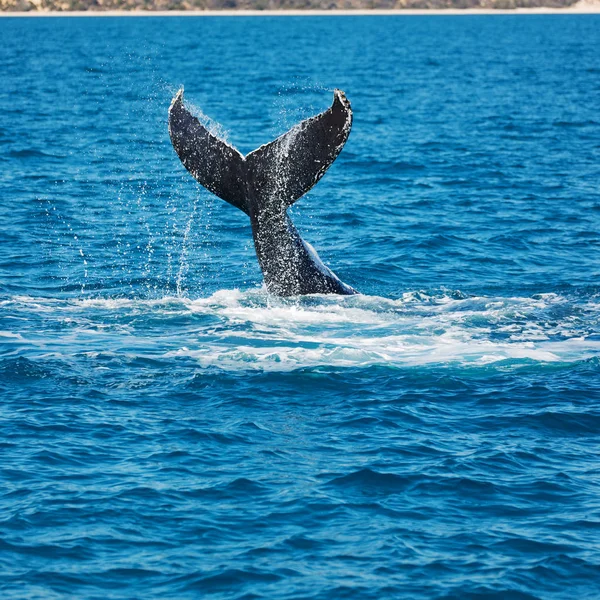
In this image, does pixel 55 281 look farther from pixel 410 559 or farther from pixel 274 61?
pixel 274 61

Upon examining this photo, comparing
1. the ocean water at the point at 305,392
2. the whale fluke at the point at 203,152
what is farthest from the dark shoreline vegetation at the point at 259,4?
the whale fluke at the point at 203,152

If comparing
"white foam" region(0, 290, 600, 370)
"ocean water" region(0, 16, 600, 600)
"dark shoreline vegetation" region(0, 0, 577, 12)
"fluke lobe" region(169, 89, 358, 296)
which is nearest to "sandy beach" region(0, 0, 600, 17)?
"dark shoreline vegetation" region(0, 0, 577, 12)

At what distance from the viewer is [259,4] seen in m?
160

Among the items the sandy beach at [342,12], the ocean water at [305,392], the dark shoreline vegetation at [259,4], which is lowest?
the ocean water at [305,392]

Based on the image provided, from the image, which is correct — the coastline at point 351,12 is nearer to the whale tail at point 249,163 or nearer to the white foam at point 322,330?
the white foam at point 322,330

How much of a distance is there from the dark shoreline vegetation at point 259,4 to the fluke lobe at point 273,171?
14615cm

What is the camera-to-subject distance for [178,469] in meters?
11.1

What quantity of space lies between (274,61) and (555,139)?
130 ft

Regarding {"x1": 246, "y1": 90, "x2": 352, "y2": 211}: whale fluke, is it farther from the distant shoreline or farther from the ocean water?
the distant shoreline

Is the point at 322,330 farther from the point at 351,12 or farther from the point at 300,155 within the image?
the point at 351,12

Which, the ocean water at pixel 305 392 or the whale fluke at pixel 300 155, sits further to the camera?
the whale fluke at pixel 300 155

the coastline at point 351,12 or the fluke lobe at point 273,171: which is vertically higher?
the coastline at point 351,12

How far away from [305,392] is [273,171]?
8.67 ft

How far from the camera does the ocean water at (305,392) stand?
962 cm
